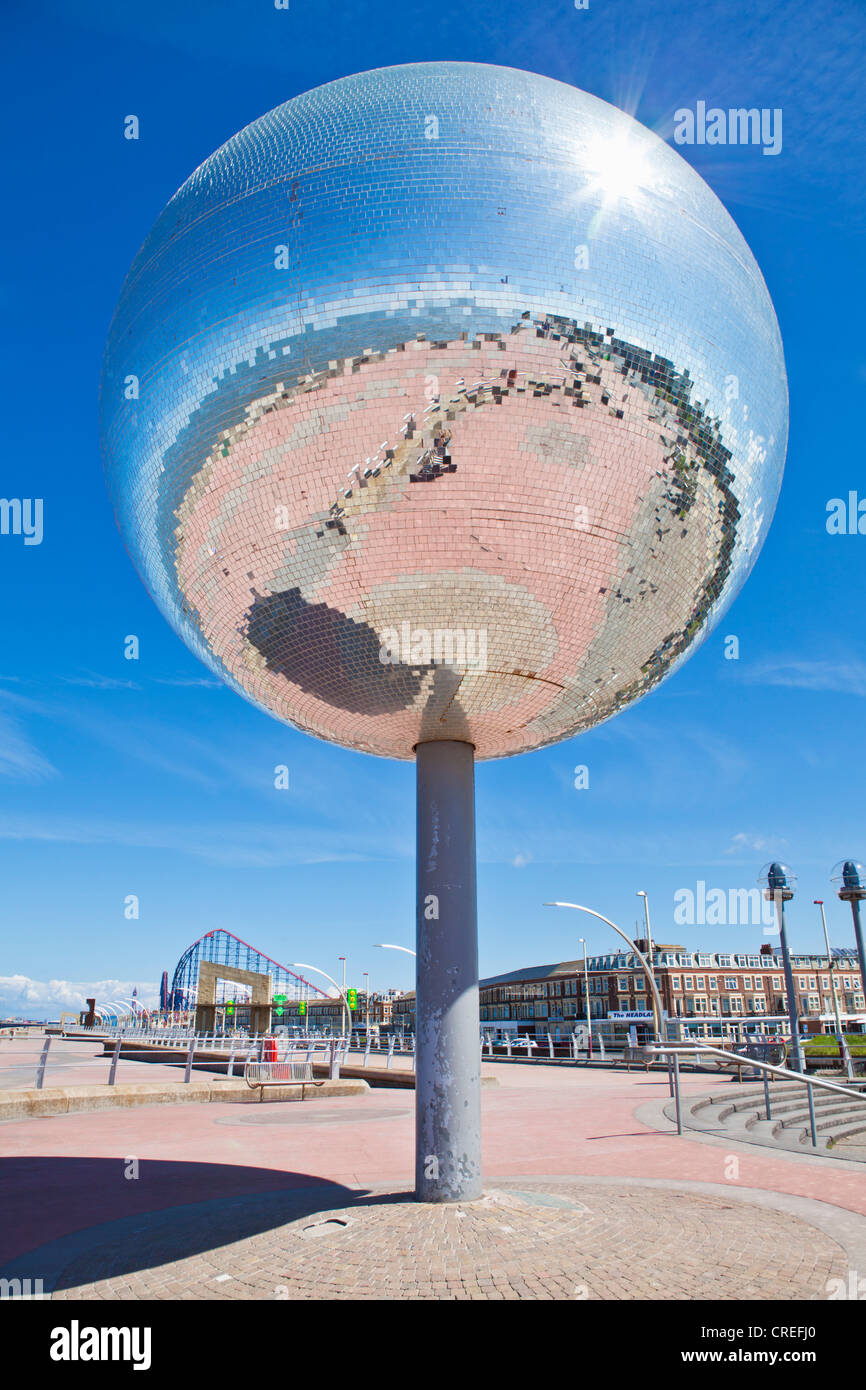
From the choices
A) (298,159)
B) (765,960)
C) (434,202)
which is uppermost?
(298,159)

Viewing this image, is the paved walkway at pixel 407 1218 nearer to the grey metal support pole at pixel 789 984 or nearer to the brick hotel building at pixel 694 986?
the grey metal support pole at pixel 789 984

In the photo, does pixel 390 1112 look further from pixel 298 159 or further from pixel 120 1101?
pixel 298 159

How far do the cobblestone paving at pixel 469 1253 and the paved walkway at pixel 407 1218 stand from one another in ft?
0.06

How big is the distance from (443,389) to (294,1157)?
9056 millimetres

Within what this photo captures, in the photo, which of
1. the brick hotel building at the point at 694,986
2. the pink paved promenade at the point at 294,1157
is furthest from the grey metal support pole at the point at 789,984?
the brick hotel building at the point at 694,986

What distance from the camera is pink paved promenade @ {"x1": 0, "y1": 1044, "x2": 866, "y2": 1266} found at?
753 centimetres

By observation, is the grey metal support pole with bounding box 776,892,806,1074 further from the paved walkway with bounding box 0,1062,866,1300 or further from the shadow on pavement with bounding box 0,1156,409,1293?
the shadow on pavement with bounding box 0,1156,409,1293

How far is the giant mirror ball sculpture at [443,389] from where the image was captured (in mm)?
4734

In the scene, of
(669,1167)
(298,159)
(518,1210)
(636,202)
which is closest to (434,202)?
(298,159)

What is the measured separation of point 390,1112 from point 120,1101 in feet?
16.4

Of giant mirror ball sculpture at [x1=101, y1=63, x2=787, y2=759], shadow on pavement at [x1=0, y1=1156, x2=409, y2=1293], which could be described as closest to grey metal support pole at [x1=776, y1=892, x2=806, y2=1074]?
shadow on pavement at [x1=0, y1=1156, x2=409, y2=1293]

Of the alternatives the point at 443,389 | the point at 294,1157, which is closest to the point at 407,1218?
the point at 294,1157
